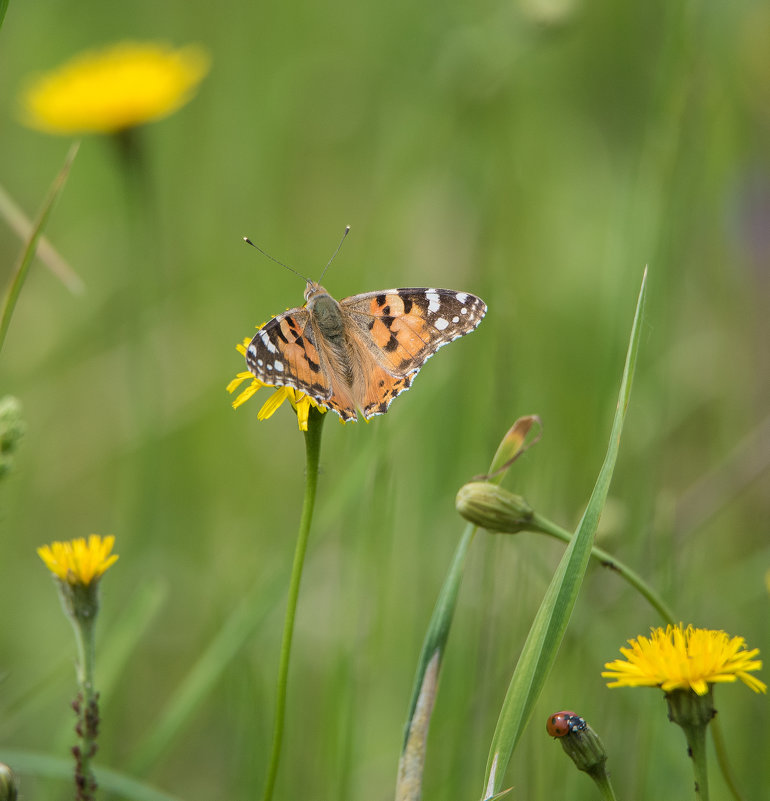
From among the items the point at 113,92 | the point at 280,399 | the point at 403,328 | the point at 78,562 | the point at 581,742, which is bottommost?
the point at 581,742

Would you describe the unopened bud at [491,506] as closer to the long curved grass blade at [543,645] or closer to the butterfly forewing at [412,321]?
the long curved grass blade at [543,645]

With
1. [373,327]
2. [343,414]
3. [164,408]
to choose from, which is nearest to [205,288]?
[164,408]

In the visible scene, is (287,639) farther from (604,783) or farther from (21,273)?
(21,273)

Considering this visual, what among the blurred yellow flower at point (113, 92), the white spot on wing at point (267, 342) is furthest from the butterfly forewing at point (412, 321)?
the blurred yellow flower at point (113, 92)

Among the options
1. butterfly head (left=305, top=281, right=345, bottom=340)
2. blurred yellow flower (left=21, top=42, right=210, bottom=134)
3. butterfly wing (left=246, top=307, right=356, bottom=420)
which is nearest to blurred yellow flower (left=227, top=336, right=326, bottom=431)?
butterfly wing (left=246, top=307, right=356, bottom=420)

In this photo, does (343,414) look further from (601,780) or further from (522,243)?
(522,243)

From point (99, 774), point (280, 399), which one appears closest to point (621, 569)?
point (280, 399)
